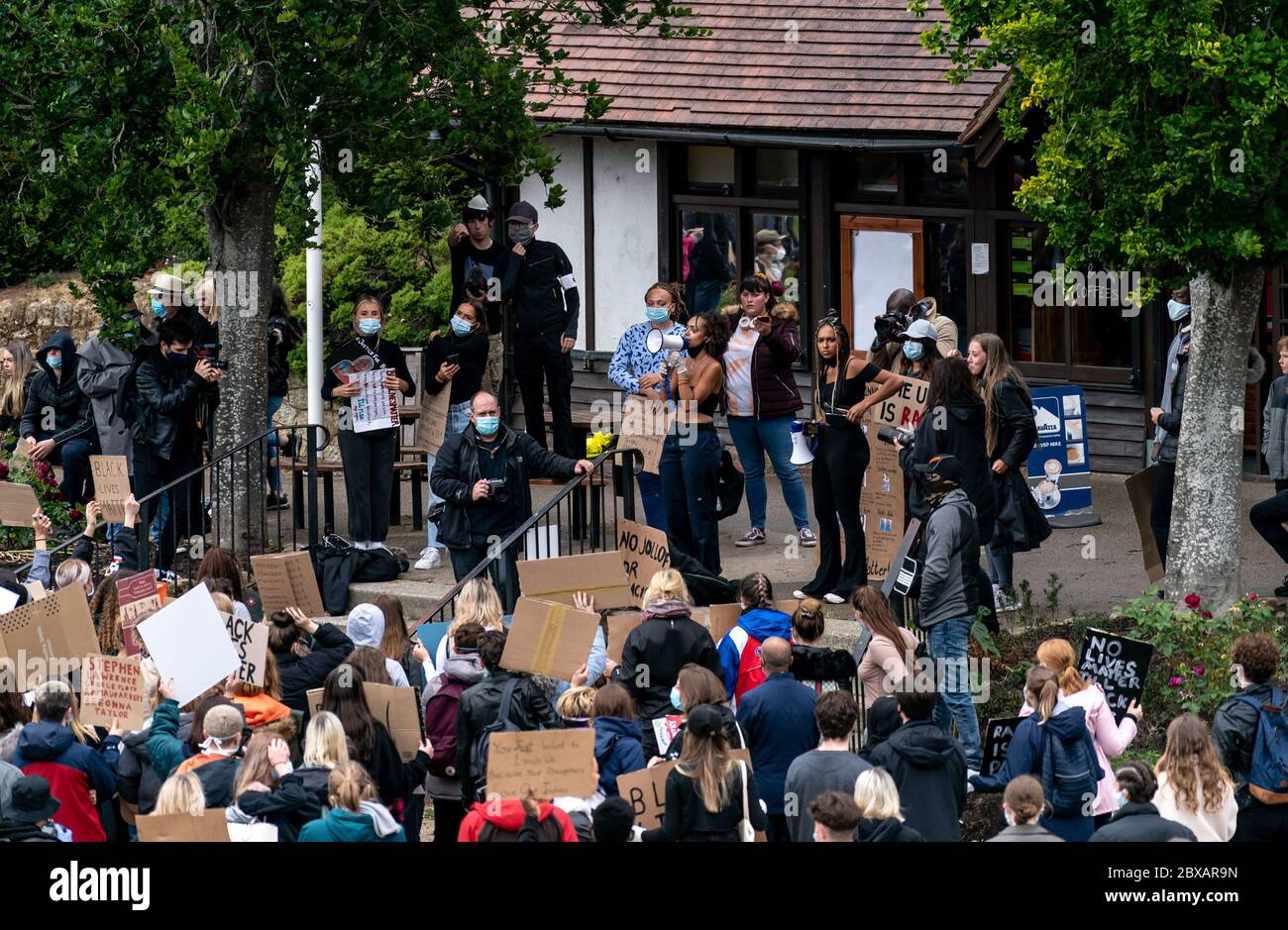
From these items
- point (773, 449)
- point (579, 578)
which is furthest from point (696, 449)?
point (579, 578)

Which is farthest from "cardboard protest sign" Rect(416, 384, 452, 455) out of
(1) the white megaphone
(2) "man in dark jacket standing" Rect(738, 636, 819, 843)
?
(2) "man in dark jacket standing" Rect(738, 636, 819, 843)

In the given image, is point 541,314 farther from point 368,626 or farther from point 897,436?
point 368,626

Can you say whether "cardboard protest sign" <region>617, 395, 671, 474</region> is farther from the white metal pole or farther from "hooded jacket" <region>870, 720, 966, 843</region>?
"hooded jacket" <region>870, 720, 966, 843</region>

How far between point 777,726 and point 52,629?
431 cm

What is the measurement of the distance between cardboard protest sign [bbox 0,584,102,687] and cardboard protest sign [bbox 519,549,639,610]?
248 cm

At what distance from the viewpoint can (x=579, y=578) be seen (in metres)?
12.7

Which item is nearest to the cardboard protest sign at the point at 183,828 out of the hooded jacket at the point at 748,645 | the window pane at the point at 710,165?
the hooded jacket at the point at 748,645

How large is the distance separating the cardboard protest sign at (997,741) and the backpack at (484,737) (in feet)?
7.39

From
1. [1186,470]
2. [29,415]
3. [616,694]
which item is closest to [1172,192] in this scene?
[1186,470]

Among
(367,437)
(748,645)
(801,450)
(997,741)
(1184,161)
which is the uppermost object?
(1184,161)

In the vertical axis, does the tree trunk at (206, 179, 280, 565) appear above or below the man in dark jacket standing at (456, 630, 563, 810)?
above

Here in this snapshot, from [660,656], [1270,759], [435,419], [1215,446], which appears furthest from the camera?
[435,419]

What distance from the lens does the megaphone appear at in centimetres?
1446

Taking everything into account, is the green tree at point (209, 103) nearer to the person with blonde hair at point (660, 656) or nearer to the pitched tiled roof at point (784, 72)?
the pitched tiled roof at point (784, 72)
